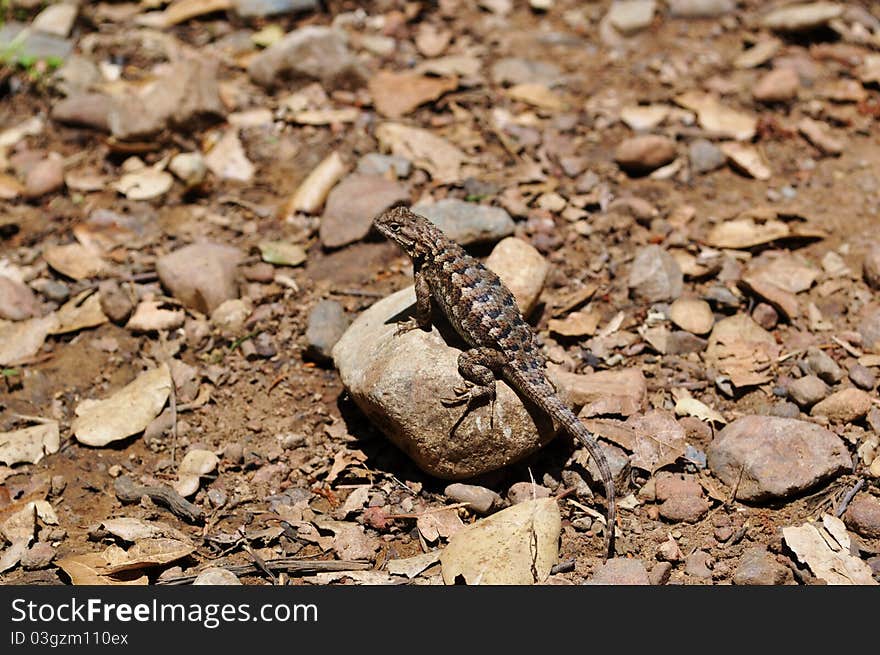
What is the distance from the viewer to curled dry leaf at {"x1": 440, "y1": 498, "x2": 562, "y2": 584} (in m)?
5.16

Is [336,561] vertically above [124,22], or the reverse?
[124,22]

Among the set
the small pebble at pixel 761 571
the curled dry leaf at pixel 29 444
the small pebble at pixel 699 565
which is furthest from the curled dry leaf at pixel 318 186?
the small pebble at pixel 761 571

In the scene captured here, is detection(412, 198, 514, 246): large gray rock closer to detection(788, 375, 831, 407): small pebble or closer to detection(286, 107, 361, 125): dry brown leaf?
detection(286, 107, 361, 125): dry brown leaf

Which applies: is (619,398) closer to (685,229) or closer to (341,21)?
(685,229)

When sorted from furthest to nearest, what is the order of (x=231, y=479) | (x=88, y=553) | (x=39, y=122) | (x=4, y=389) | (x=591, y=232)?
(x=39, y=122)
(x=591, y=232)
(x=4, y=389)
(x=231, y=479)
(x=88, y=553)

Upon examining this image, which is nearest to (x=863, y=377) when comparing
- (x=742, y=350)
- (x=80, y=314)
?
(x=742, y=350)

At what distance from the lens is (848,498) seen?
5527 millimetres

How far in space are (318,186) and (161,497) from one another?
11.0 ft

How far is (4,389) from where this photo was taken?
21.7ft

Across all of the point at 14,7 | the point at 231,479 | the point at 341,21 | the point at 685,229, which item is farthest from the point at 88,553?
the point at 14,7

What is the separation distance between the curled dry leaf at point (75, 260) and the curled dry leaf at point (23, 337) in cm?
51

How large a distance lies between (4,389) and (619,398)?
4.46 meters

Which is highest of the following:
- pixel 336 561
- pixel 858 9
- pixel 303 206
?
pixel 858 9

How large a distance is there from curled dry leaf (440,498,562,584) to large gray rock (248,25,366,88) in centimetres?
546
